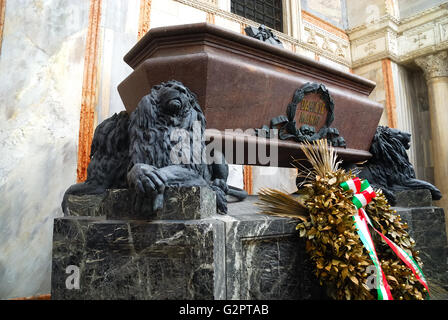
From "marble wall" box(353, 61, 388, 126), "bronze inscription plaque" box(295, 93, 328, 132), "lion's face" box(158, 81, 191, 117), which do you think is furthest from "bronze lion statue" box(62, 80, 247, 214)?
"marble wall" box(353, 61, 388, 126)

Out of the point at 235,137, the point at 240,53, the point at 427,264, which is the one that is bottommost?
the point at 427,264

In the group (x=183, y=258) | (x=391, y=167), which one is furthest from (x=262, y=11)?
(x=183, y=258)

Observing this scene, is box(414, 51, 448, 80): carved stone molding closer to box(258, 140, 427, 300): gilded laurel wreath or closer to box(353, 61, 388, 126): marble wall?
box(353, 61, 388, 126): marble wall

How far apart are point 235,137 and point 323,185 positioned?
0.66 meters

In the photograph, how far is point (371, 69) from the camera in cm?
541

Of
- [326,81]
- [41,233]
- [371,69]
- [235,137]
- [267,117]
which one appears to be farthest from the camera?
[371,69]

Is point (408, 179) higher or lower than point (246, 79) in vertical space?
lower

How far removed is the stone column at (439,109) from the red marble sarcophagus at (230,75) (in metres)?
3.50

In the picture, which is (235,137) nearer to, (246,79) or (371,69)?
(246,79)

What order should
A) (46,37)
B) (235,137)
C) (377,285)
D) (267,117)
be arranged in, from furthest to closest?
(46,37), (267,117), (235,137), (377,285)

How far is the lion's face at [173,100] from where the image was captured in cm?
145

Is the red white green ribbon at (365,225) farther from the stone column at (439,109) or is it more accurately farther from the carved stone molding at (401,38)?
the carved stone molding at (401,38)

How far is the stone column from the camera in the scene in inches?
191

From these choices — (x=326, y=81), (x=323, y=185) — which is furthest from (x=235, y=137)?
(x=326, y=81)
